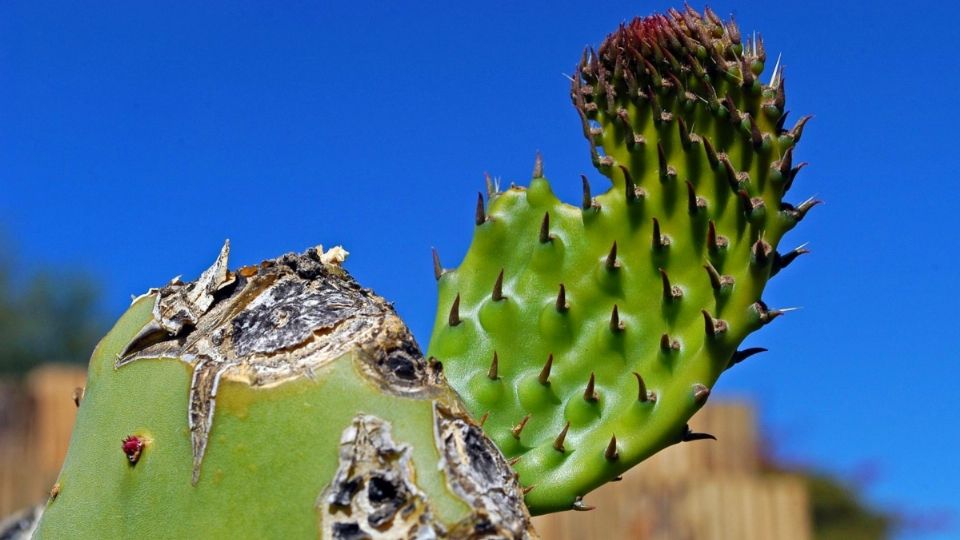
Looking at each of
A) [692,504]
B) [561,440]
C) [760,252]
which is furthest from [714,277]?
[692,504]

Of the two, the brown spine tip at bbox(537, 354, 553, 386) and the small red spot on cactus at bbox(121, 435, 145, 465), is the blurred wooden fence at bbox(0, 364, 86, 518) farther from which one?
the small red spot on cactus at bbox(121, 435, 145, 465)

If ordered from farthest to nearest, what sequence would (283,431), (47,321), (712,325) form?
(47,321)
(712,325)
(283,431)

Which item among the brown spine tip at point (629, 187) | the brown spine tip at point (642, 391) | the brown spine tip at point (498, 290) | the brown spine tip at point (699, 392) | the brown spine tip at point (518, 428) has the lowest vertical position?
the brown spine tip at point (518, 428)

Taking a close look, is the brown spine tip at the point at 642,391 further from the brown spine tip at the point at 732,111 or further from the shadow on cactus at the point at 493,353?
the brown spine tip at the point at 732,111

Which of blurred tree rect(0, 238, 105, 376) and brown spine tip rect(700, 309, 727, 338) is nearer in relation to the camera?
brown spine tip rect(700, 309, 727, 338)

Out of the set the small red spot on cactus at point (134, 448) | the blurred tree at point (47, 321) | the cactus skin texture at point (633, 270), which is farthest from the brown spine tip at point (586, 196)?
the blurred tree at point (47, 321)

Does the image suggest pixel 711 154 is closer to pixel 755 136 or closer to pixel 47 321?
pixel 755 136

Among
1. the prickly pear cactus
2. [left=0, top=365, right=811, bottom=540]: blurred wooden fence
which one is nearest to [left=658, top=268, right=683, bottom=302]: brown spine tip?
the prickly pear cactus
